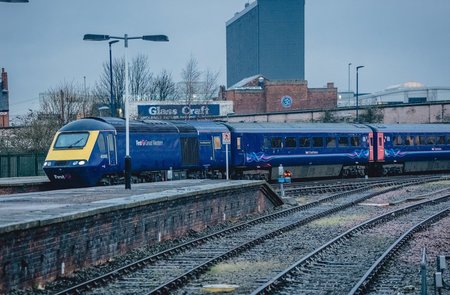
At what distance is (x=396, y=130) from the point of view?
53.2 meters

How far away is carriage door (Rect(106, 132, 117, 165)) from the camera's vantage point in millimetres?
32875

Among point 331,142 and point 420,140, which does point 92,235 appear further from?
point 420,140

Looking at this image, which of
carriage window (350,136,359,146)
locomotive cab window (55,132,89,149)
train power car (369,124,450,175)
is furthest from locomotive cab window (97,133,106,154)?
train power car (369,124,450,175)

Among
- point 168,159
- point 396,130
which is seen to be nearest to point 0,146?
point 168,159

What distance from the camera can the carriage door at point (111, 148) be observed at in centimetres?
3288

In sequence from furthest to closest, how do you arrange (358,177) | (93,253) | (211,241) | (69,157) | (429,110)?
(429,110) < (358,177) < (69,157) < (211,241) < (93,253)

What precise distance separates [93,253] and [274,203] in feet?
53.0

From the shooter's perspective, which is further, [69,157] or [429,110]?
[429,110]

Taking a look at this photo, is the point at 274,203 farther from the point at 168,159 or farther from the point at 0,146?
the point at 0,146

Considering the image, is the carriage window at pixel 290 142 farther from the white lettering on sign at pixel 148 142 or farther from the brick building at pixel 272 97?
the brick building at pixel 272 97

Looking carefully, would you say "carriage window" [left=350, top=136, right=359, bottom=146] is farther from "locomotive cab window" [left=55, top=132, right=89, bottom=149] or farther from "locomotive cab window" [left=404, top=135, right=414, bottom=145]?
"locomotive cab window" [left=55, top=132, right=89, bottom=149]


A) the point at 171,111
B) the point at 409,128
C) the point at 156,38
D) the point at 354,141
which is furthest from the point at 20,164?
the point at 171,111

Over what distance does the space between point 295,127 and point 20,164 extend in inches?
639

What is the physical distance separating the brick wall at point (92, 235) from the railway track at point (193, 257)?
3.00ft
